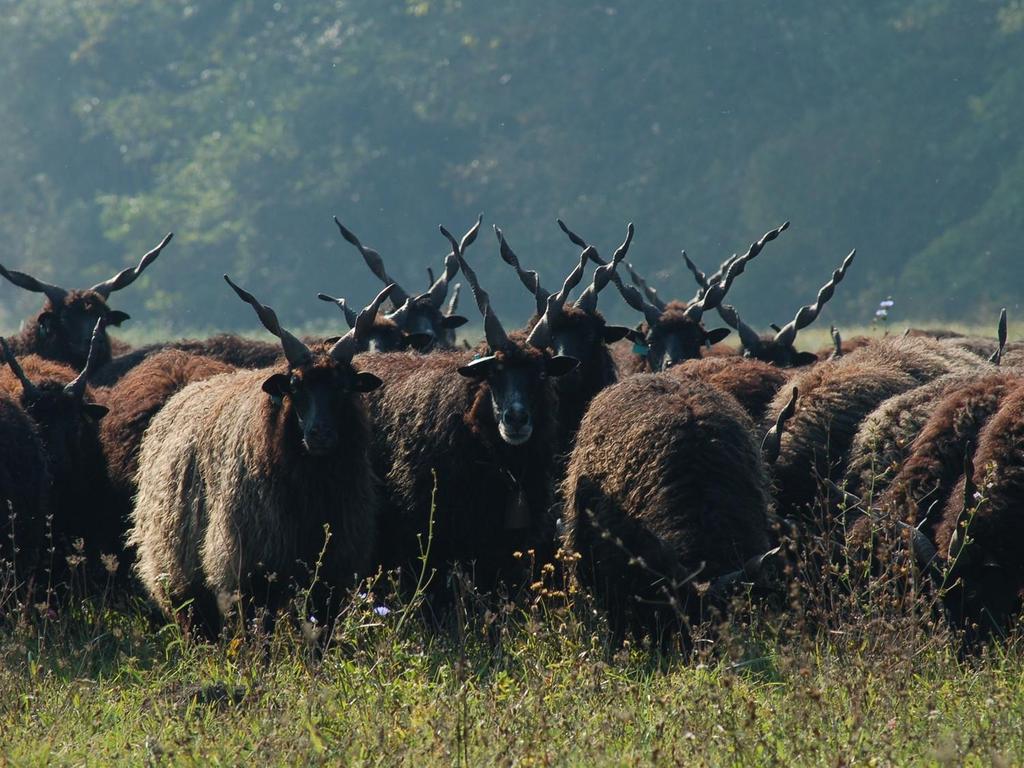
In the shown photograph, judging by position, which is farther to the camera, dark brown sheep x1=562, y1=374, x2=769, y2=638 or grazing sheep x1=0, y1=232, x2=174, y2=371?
grazing sheep x1=0, y1=232, x2=174, y2=371

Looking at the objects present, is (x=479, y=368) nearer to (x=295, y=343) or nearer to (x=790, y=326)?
(x=295, y=343)

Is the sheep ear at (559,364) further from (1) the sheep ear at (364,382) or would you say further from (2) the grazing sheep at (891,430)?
(2) the grazing sheep at (891,430)

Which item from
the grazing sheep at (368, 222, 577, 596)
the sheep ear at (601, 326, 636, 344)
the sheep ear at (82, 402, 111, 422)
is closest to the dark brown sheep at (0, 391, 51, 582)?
the sheep ear at (82, 402, 111, 422)

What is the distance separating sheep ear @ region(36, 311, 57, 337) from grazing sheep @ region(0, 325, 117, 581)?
3455 millimetres

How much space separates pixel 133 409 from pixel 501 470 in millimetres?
2816

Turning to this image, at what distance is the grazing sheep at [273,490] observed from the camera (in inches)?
328

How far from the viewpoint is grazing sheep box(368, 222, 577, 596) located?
364 inches

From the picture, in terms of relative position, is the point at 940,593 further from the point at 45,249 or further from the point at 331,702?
the point at 45,249

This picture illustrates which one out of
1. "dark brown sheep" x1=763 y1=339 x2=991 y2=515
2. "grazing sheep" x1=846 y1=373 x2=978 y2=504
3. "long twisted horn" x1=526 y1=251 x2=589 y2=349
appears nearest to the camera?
"grazing sheep" x1=846 y1=373 x2=978 y2=504

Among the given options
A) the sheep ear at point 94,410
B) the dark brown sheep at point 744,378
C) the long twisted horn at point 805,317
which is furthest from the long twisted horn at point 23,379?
the long twisted horn at point 805,317

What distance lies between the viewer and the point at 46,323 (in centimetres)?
1402

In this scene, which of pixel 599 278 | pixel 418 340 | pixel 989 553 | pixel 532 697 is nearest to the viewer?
pixel 532 697

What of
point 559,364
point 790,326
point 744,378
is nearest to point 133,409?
point 559,364

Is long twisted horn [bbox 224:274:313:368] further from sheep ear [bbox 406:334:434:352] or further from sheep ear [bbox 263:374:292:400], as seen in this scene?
sheep ear [bbox 406:334:434:352]
